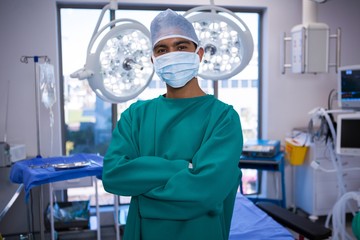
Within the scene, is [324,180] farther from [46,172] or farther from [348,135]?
[46,172]

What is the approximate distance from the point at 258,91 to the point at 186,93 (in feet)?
8.88

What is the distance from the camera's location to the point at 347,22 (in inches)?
143

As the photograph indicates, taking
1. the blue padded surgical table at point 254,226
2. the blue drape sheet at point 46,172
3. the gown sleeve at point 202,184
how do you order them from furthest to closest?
the blue drape sheet at point 46,172 < the blue padded surgical table at point 254,226 < the gown sleeve at point 202,184

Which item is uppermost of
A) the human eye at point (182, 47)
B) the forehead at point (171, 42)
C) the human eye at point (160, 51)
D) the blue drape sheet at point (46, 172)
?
the forehead at point (171, 42)

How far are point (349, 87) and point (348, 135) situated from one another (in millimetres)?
578

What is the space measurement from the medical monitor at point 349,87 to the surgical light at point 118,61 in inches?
80.4

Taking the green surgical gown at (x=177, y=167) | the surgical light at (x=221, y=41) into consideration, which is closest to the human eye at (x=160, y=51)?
the green surgical gown at (x=177, y=167)

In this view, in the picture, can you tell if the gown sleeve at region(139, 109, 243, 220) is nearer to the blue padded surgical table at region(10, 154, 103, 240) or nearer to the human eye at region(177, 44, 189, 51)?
the human eye at region(177, 44, 189, 51)

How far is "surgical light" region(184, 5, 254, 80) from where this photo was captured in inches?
66.9

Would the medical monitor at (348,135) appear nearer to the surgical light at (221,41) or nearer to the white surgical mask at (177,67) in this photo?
the surgical light at (221,41)

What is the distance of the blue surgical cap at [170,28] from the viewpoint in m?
1.14

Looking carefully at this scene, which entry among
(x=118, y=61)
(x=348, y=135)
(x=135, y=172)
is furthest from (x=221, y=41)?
(x=348, y=135)

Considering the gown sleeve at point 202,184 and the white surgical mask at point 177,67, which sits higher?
the white surgical mask at point 177,67

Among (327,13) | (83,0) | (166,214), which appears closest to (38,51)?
(83,0)
